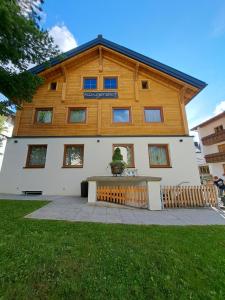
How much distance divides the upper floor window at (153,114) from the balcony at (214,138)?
19.2 m

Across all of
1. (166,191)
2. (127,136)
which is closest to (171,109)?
(127,136)

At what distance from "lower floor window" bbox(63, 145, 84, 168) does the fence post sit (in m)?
5.64

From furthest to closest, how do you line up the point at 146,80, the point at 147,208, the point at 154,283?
the point at 146,80
the point at 147,208
the point at 154,283

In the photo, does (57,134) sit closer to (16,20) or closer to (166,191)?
(16,20)

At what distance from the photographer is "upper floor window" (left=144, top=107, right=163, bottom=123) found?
1331 cm

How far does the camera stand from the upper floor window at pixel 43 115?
43.7ft

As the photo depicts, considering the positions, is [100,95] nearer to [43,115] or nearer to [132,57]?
[132,57]

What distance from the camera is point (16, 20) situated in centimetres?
A: 689

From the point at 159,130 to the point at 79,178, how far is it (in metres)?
7.15

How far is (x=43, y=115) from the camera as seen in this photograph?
44.3 feet

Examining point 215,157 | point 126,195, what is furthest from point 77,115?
point 215,157

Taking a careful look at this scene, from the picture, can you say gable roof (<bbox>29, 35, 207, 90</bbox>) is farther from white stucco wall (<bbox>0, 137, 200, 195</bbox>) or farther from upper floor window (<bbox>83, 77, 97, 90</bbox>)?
white stucco wall (<bbox>0, 137, 200, 195</bbox>)

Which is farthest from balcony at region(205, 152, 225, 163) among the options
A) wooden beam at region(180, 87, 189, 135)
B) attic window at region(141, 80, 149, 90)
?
attic window at region(141, 80, 149, 90)

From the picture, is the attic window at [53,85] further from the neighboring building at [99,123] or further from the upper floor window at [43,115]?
the upper floor window at [43,115]
